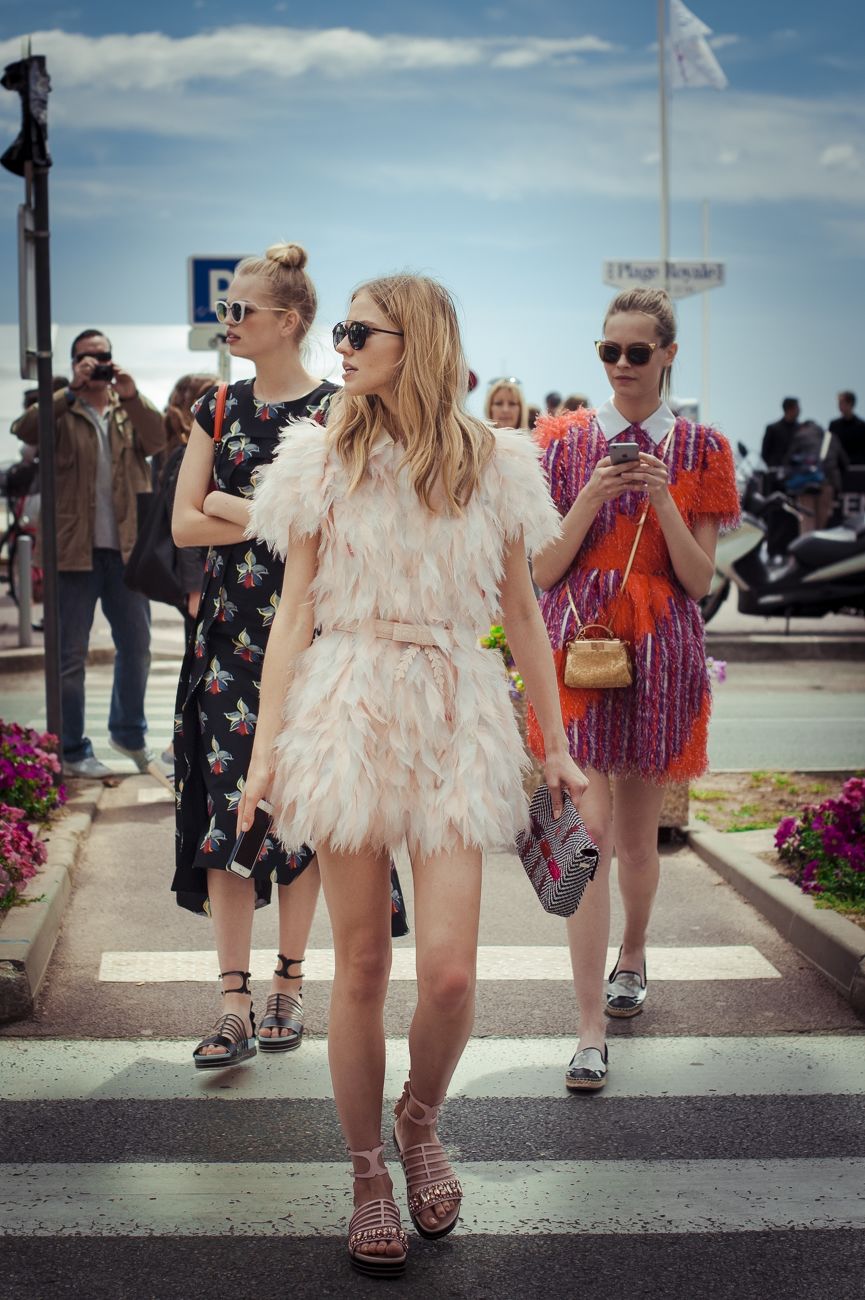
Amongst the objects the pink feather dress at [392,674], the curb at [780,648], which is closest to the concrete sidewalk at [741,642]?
the curb at [780,648]

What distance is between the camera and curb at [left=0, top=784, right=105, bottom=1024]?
15.8 feet

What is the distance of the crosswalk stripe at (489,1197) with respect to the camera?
346cm

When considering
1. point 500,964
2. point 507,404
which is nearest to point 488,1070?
point 500,964

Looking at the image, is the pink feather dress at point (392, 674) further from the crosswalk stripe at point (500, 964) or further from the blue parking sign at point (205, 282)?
the blue parking sign at point (205, 282)

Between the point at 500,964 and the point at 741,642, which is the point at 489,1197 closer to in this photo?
the point at 500,964

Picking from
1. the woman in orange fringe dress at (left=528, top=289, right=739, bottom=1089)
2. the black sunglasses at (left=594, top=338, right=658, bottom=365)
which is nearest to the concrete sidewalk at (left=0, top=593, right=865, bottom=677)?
the woman in orange fringe dress at (left=528, top=289, right=739, bottom=1089)

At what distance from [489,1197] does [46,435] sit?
5.27 metres

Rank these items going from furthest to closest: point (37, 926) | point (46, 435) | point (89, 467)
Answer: point (89, 467) → point (46, 435) → point (37, 926)

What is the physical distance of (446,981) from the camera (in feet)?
10.6

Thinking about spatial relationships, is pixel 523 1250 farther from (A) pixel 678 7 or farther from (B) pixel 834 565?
(A) pixel 678 7

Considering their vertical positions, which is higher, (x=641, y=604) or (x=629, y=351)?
(x=629, y=351)

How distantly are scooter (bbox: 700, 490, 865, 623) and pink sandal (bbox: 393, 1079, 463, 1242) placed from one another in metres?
12.3

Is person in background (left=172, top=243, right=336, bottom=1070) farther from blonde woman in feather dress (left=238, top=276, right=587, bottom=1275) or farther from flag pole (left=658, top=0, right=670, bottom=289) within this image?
flag pole (left=658, top=0, right=670, bottom=289)

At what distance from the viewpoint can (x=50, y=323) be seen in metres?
8.03
